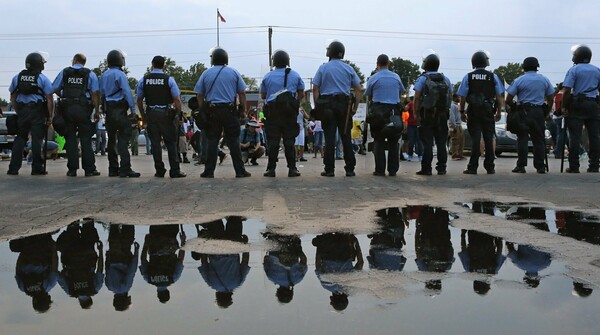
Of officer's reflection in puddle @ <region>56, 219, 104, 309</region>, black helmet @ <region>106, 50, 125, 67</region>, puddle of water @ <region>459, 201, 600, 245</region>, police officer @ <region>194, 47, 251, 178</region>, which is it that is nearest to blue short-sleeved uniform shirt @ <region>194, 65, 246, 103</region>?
police officer @ <region>194, 47, 251, 178</region>

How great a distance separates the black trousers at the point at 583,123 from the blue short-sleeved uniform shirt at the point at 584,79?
0.56 feet

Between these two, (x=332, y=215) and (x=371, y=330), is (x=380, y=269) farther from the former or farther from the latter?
(x=332, y=215)

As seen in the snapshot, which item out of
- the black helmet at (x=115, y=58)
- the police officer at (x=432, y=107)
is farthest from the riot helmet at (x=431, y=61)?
the black helmet at (x=115, y=58)

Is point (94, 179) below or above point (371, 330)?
below

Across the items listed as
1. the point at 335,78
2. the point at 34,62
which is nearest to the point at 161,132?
the point at 34,62

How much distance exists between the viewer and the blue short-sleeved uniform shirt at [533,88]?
11289 mm

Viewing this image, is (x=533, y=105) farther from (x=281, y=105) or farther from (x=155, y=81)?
(x=155, y=81)

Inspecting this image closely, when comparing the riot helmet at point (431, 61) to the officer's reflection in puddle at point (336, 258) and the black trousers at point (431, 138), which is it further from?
the officer's reflection in puddle at point (336, 258)

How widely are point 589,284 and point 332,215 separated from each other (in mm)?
2731

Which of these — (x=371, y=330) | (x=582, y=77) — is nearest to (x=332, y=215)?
(x=371, y=330)

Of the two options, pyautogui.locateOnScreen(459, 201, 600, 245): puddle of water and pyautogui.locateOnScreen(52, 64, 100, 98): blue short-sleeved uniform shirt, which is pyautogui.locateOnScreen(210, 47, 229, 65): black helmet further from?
pyautogui.locateOnScreen(459, 201, 600, 245): puddle of water

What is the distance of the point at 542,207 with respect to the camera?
21.5ft

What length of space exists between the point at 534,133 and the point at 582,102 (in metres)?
0.85

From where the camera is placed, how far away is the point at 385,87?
1079 cm
